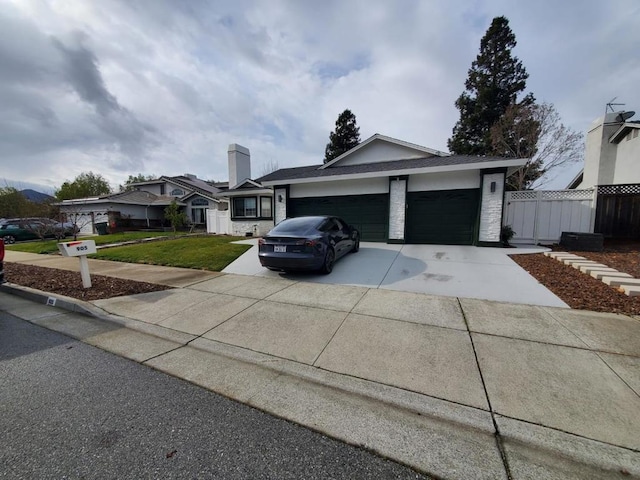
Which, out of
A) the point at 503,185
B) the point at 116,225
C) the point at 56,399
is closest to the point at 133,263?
the point at 56,399

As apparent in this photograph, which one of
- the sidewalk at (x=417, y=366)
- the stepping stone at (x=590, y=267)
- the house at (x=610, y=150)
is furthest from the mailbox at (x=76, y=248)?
the house at (x=610, y=150)

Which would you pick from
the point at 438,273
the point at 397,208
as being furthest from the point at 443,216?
the point at 438,273

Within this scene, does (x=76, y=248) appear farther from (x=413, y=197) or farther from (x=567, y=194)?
(x=567, y=194)

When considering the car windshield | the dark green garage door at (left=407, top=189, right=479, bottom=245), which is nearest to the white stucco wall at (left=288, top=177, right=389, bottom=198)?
the dark green garage door at (left=407, top=189, right=479, bottom=245)

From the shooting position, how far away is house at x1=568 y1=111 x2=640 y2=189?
481 inches

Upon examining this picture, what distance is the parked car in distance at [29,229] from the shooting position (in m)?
15.4

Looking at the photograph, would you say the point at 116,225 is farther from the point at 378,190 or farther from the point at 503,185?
the point at 503,185

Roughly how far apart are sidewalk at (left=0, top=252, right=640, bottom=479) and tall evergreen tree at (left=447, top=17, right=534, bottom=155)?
25096mm

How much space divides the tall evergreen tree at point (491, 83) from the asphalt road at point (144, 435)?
91.8ft

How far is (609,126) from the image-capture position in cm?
1291

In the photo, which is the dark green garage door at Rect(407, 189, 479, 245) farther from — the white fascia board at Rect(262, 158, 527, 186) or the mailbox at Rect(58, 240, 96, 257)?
the mailbox at Rect(58, 240, 96, 257)

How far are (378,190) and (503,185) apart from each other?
173 inches

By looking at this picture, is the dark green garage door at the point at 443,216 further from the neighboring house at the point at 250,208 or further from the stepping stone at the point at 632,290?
the neighboring house at the point at 250,208

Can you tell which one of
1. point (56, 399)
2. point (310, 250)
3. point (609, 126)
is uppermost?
point (609, 126)
